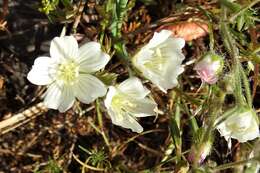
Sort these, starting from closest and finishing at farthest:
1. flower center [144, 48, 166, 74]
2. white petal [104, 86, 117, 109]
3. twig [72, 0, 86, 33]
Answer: white petal [104, 86, 117, 109]
flower center [144, 48, 166, 74]
twig [72, 0, 86, 33]

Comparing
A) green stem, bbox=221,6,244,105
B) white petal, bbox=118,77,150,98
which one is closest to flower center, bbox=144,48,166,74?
white petal, bbox=118,77,150,98

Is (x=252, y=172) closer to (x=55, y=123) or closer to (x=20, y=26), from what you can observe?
(x=55, y=123)

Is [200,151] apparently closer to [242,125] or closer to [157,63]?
[242,125]

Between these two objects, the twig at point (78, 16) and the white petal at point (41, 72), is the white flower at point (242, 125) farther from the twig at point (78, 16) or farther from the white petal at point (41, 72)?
the twig at point (78, 16)

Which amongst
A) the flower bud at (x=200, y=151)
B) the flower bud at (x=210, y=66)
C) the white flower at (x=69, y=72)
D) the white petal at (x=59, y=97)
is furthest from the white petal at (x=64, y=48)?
the flower bud at (x=200, y=151)

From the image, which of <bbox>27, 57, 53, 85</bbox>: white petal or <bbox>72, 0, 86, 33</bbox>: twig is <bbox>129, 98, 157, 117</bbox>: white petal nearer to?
<bbox>27, 57, 53, 85</bbox>: white petal

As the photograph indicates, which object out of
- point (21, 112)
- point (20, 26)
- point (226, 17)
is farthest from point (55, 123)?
point (226, 17)
